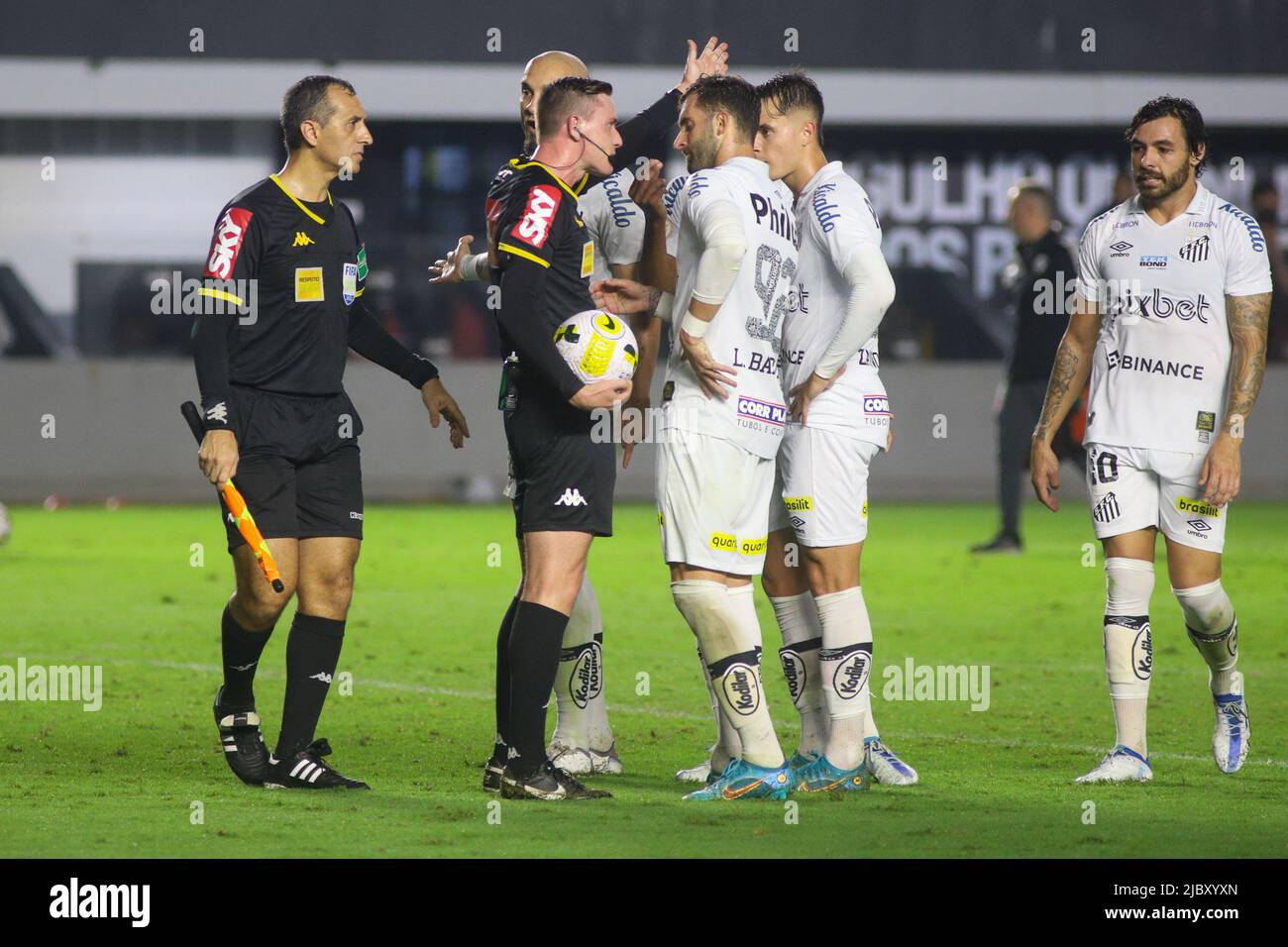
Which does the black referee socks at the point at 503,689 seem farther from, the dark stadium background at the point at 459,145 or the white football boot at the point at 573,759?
the dark stadium background at the point at 459,145

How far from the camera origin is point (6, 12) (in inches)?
806

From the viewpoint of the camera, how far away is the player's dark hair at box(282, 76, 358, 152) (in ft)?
18.8

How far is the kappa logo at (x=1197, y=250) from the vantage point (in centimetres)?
593

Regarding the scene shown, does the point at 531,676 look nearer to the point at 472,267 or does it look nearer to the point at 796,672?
the point at 796,672

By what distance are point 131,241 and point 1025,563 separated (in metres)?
11.8

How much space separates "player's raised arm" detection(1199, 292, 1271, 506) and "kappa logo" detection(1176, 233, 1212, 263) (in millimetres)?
163

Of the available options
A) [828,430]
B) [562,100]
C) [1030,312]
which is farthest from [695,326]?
[1030,312]

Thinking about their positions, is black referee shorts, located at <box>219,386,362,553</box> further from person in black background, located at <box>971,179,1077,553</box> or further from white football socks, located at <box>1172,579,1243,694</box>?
person in black background, located at <box>971,179,1077,553</box>

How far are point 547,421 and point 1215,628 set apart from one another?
235cm

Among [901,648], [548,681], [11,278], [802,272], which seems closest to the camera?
[548,681]

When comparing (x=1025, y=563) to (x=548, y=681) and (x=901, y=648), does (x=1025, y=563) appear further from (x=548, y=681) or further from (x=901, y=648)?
(x=548, y=681)

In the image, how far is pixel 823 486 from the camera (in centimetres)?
579

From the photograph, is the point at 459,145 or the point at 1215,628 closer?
the point at 1215,628

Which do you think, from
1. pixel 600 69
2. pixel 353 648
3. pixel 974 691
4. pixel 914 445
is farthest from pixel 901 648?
pixel 600 69
